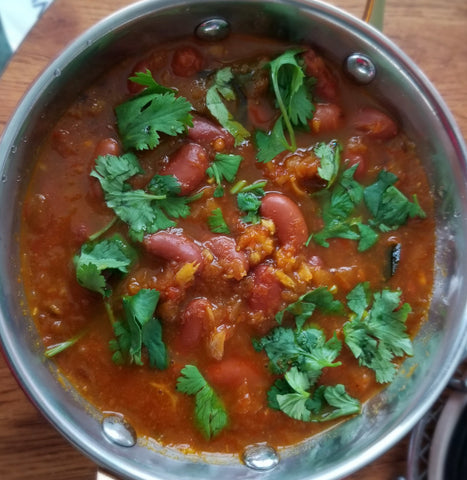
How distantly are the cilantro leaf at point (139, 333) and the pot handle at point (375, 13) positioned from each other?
1.52 meters

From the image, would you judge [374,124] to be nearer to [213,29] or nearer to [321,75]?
[321,75]

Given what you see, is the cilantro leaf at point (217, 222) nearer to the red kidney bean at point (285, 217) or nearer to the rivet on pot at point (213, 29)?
the red kidney bean at point (285, 217)

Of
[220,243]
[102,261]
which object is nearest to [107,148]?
[102,261]

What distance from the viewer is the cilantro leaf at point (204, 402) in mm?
2992

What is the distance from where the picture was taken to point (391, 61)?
2990 mm

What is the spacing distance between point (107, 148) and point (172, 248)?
0.49 meters

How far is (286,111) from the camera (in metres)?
3.06

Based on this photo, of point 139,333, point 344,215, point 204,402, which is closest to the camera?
point 139,333

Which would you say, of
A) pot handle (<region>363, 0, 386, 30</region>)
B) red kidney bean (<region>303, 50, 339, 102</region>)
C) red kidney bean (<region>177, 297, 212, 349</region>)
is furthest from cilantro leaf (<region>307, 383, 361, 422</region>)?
pot handle (<region>363, 0, 386, 30</region>)

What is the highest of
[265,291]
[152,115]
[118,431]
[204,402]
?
[152,115]

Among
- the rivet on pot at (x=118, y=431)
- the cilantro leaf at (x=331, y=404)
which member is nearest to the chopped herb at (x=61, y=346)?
the rivet on pot at (x=118, y=431)

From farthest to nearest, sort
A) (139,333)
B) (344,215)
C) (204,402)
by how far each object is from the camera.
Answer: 1. (344,215)
2. (204,402)
3. (139,333)

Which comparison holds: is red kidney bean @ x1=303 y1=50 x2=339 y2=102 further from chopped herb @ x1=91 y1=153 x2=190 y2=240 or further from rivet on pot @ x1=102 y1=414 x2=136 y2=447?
rivet on pot @ x1=102 y1=414 x2=136 y2=447

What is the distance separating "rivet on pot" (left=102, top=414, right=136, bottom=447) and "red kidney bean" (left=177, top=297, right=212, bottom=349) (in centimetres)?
43
